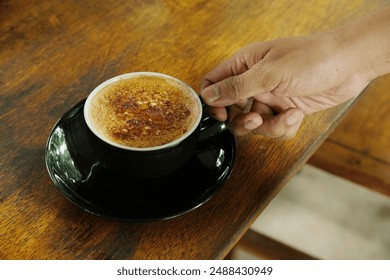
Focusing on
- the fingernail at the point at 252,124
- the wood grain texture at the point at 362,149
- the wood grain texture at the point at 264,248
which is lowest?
the wood grain texture at the point at 264,248

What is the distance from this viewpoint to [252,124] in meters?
0.81

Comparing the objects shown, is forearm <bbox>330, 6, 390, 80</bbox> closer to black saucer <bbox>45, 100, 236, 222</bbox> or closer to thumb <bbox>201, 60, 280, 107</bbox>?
thumb <bbox>201, 60, 280, 107</bbox>

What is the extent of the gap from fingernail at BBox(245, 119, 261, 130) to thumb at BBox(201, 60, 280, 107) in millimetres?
46

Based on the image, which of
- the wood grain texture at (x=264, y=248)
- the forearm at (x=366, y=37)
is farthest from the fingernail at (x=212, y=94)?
the wood grain texture at (x=264, y=248)

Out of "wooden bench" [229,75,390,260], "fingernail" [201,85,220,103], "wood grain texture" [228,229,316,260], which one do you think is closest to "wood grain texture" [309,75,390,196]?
"wooden bench" [229,75,390,260]

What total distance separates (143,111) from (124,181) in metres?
0.13

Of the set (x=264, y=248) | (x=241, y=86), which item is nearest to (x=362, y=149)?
(x=264, y=248)

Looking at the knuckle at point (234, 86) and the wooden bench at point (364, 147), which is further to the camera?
the wooden bench at point (364, 147)

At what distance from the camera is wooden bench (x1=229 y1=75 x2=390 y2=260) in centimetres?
121

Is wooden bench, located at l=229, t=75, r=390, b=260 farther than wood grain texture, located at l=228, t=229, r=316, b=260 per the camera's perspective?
No

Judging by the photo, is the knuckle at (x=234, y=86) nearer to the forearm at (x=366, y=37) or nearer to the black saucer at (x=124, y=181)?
the black saucer at (x=124, y=181)

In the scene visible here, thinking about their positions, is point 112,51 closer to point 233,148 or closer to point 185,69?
point 185,69

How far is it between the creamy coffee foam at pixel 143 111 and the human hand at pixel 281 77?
6 cm

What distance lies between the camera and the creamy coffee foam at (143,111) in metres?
0.74
